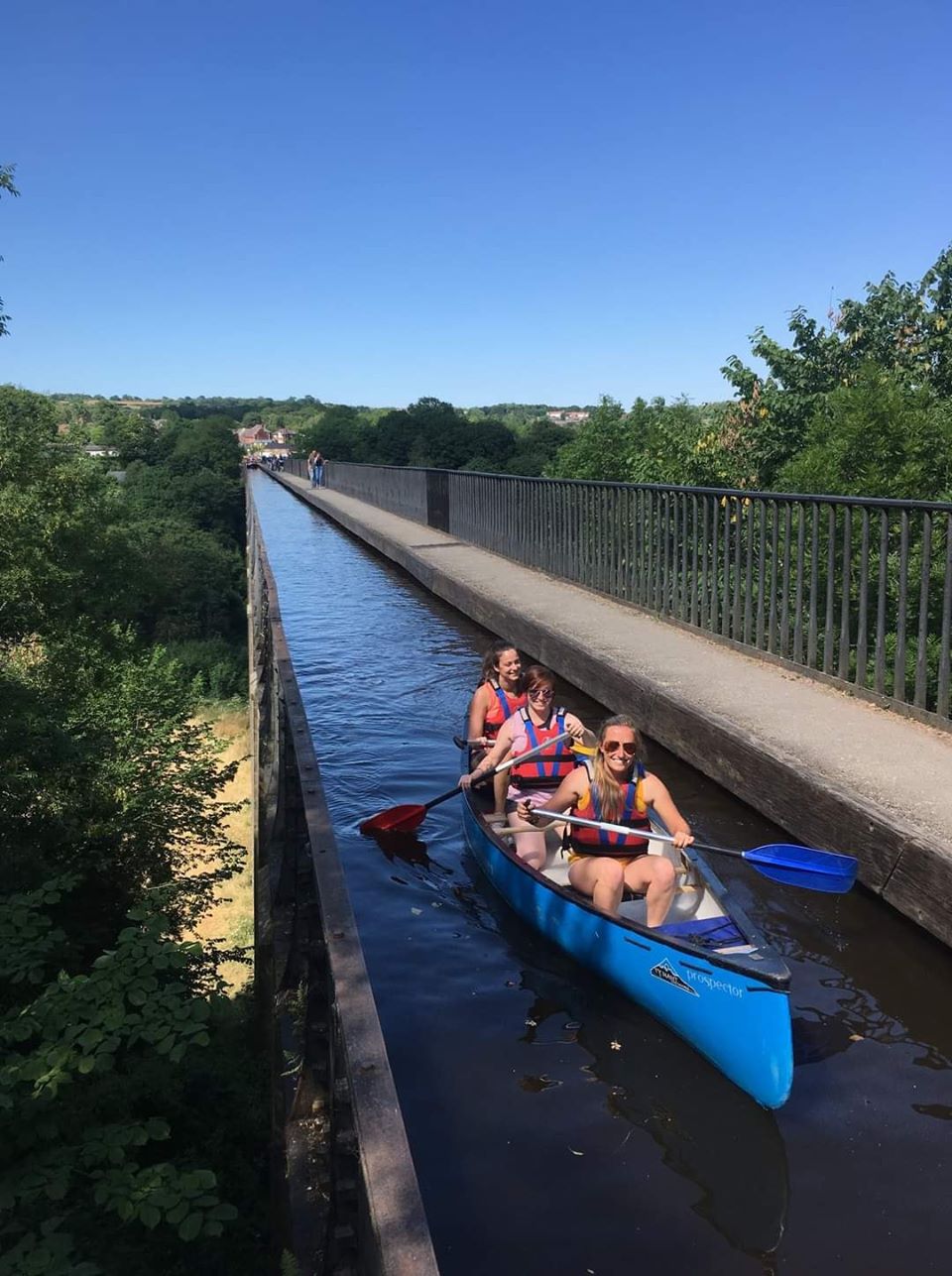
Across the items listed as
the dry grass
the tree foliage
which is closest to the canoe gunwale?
the tree foliage

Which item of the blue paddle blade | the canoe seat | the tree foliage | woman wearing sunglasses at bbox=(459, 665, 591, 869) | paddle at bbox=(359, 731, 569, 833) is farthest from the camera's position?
paddle at bbox=(359, 731, 569, 833)

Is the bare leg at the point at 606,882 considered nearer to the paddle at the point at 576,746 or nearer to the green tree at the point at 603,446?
the paddle at the point at 576,746

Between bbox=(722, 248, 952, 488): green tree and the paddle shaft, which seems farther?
bbox=(722, 248, 952, 488): green tree

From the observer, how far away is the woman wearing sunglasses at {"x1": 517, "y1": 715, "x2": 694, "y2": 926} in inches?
207

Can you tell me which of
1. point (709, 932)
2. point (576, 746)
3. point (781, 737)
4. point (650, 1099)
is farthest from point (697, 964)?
point (781, 737)

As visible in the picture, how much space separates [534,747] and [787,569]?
136 inches

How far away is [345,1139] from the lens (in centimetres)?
309

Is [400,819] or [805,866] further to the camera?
[400,819]

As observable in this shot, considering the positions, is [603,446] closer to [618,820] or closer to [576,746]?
[576,746]

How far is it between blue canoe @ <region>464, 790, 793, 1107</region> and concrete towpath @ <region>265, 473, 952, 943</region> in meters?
0.99

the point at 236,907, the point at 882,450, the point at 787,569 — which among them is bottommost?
the point at 236,907

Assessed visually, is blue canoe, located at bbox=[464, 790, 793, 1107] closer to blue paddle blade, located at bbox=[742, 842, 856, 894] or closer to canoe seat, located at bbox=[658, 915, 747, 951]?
canoe seat, located at bbox=[658, 915, 747, 951]

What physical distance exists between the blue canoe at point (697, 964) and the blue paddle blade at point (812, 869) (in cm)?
35

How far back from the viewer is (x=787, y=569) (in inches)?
361
